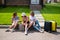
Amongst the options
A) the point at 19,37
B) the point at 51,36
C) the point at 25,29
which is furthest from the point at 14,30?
the point at 51,36

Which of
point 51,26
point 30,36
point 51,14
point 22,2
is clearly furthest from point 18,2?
point 30,36

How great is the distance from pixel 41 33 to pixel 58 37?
1324 millimetres

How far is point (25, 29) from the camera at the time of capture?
1216 centimetres

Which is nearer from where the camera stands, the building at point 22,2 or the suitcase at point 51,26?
the suitcase at point 51,26

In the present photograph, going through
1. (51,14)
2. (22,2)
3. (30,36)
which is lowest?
(30,36)

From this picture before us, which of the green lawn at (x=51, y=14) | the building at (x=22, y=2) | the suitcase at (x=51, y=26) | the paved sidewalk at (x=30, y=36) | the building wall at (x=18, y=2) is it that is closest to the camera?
the paved sidewalk at (x=30, y=36)

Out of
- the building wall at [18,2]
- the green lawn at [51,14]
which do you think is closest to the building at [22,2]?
the building wall at [18,2]

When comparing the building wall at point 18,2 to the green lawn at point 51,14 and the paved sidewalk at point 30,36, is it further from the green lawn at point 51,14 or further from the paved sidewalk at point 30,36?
the paved sidewalk at point 30,36

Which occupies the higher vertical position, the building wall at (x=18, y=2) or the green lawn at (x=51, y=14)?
the building wall at (x=18, y=2)

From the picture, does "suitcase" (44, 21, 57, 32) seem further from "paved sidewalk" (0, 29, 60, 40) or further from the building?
the building

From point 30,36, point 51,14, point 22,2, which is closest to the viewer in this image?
point 30,36

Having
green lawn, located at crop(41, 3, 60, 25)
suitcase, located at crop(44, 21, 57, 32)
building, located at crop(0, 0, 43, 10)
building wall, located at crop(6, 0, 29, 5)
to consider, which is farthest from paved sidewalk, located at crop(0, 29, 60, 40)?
building wall, located at crop(6, 0, 29, 5)

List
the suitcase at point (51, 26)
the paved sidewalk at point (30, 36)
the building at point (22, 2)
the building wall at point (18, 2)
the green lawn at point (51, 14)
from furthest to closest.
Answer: the building wall at point (18, 2) < the building at point (22, 2) < the green lawn at point (51, 14) < the suitcase at point (51, 26) < the paved sidewalk at point (30, 36)

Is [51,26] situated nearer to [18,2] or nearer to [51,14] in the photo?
[51,14]
